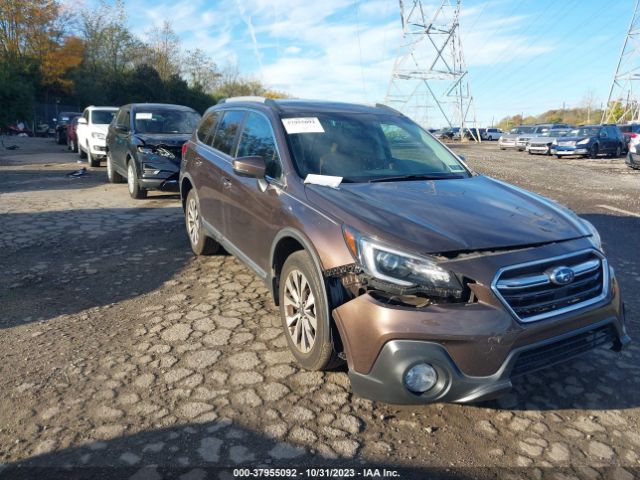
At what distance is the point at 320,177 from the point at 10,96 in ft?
93.0

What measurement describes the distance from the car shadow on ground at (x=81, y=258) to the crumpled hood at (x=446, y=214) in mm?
2615

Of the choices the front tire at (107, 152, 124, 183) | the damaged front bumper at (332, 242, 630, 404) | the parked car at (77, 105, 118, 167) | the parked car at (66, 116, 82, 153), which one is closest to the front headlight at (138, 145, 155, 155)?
the front tire at (107, 152, 124, 183)

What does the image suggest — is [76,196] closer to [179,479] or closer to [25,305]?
[25,305]

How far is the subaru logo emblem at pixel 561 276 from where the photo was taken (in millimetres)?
2734

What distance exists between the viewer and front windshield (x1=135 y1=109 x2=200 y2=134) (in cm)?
983

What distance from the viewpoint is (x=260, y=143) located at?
4.27m

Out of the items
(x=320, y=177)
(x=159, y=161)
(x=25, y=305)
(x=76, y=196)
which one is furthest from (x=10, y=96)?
(x=320, y=177)

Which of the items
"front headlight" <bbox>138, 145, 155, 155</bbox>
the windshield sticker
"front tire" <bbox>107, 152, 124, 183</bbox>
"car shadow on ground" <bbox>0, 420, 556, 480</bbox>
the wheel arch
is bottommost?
"car shadow on ground" <bbox>0, 420, 556, 480</bbox>

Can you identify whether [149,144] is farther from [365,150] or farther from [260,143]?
[365,150]

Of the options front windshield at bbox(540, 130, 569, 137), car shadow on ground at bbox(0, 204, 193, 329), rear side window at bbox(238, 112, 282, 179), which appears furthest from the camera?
front windshield at bbox(540, 130, 569, 137)

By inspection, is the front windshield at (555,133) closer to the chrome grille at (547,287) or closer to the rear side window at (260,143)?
the rear side window at (260,143)

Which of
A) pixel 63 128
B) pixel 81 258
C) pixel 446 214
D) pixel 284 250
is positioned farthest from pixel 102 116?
pixel 446 214

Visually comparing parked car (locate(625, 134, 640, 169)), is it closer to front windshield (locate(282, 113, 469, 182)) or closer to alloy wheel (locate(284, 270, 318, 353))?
front windshield (locate(282, 113, 469, 182))

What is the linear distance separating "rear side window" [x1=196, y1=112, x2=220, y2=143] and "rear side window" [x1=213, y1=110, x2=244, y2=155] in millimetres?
195
